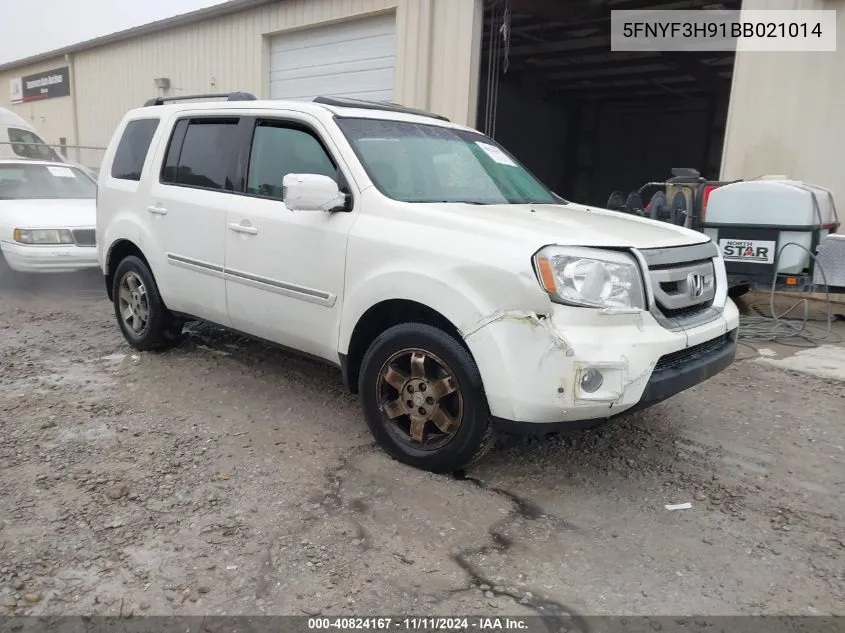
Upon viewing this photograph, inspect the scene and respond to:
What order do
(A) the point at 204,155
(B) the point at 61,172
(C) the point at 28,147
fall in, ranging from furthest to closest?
(C) the point at 28,147, (B) the point at 61,172, (A) the point at 204,155

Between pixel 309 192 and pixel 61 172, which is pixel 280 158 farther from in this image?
pixel 61 172

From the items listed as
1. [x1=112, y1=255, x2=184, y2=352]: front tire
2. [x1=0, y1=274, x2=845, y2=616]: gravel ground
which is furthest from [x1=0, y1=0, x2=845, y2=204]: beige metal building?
[x1=112, y1=255, x2=184, y2=352]: front tire

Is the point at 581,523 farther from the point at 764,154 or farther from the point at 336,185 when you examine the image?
the point at 764,154

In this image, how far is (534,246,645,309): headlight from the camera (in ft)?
9.34

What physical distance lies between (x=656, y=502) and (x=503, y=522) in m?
0.79

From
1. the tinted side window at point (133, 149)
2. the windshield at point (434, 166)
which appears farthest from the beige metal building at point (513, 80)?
the tinted side window at point (133, 149)

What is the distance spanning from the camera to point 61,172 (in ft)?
29.3

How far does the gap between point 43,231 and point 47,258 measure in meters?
0.31

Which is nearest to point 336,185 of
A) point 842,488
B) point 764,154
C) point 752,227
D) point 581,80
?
point 842,488

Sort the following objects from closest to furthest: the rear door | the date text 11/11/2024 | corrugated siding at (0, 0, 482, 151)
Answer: the date text 11/11/2024, the rear door, corrugated siding at (0, 0, 482, 151)

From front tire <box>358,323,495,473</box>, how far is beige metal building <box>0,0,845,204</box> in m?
6.00

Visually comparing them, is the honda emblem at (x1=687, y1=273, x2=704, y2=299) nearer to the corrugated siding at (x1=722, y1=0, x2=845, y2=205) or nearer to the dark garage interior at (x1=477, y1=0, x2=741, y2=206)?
the corrugated siding at (x1=722, y1=0, x2=845, y2=205)

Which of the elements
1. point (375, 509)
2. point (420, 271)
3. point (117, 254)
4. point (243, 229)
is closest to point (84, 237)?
point (117, 254)

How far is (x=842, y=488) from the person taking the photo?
3365 mm
